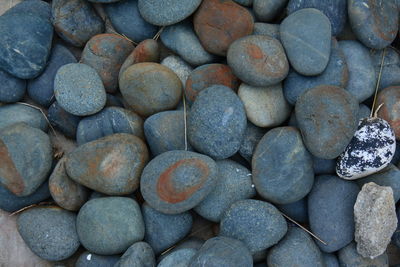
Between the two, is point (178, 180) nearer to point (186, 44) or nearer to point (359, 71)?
point (186, 44)

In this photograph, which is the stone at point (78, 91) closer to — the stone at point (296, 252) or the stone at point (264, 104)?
the stone at point (264, 104)

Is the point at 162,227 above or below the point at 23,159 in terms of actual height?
below

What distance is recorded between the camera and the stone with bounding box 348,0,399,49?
1699mm

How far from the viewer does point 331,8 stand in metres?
1.75

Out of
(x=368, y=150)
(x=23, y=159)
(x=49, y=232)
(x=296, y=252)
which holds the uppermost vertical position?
(x=368, y=150)

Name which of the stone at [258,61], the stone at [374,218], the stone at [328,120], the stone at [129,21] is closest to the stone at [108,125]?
the stone at [129,21]

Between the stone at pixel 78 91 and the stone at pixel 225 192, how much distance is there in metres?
0.55

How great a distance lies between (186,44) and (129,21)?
0.28m

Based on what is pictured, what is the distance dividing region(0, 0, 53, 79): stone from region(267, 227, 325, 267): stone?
1.20 m

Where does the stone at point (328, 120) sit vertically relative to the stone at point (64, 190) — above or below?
above

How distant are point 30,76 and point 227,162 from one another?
2.92 ft

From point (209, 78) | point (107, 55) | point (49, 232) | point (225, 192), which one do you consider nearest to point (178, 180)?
point (225, 192)

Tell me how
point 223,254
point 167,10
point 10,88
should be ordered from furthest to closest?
point 10,88 < point 167,10 < point 223,254

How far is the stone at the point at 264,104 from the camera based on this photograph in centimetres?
174
